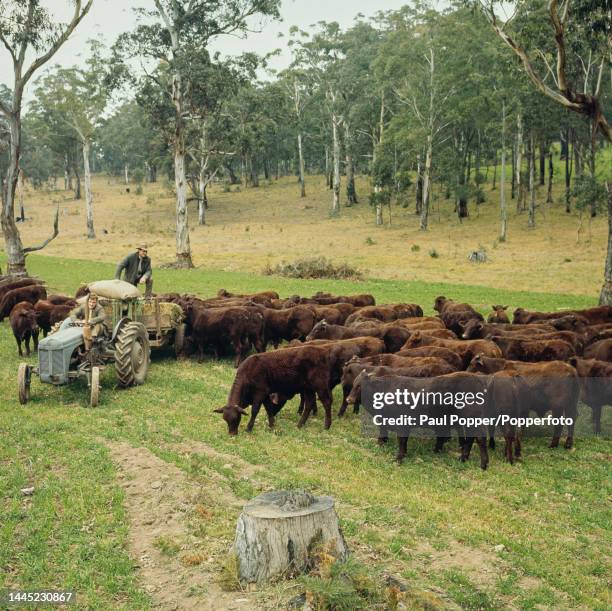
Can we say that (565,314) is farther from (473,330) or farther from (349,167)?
(349,167)

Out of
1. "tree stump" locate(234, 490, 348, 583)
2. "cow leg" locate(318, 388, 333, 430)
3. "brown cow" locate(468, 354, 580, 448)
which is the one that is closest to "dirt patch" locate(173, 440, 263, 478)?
"cow leg" locate(318, 388, 333, 430)

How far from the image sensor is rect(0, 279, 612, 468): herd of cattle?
10594 mm

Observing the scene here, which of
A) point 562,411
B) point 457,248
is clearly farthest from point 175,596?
point 457,248

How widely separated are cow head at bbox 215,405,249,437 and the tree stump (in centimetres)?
452

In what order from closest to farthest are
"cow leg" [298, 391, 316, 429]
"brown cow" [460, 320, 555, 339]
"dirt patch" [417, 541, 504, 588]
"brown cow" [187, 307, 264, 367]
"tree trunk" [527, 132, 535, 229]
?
"dirt patch" [417, 541, 504, 588]
"cow leg" [298, 391, 316, 429]
"brown cow" [460, 320, 555, 339]
"brown cow" [187, 307, 264, 367]
"tree trunk" [527, 132, 535, 229]

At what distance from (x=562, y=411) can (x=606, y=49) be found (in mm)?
13081

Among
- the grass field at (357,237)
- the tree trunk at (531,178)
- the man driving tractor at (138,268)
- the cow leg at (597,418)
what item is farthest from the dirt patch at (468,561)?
the tree trunk at (531,178)

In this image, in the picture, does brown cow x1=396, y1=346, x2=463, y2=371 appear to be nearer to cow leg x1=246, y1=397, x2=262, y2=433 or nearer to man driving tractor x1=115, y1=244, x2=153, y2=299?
cow leg x1=246, y1=397, x2=262, y2=433

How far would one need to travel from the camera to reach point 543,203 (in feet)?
182

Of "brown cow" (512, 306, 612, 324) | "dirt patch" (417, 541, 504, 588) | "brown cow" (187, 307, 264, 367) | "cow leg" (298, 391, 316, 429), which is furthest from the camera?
"brown cow" (512, 306, 612, 324)

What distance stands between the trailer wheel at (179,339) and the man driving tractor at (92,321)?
9.86ft

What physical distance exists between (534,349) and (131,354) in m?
7.46

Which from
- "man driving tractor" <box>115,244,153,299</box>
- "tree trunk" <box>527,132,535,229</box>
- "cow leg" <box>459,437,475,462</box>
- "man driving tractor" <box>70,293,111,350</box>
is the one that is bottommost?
"cow leg" <box>459,437,475,462</box>

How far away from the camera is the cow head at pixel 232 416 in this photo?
1066 centimetres
